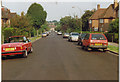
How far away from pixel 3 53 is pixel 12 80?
16.1 ft

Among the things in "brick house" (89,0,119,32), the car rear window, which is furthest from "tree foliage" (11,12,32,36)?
"brick house" (89,0,119,32)

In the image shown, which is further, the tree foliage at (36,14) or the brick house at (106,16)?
the tree foliage at (36,14)

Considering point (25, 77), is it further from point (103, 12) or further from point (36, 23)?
point (36, 23)

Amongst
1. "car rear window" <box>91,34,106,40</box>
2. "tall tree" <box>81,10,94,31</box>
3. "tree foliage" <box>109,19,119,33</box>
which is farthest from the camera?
"tall tree" <box>81,10,94,31</box>

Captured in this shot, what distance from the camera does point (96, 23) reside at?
6225cm

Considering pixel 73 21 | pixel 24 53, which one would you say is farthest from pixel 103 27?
pixel 24 53

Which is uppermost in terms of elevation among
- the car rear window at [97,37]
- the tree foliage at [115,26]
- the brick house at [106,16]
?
the brick house at [106,16]

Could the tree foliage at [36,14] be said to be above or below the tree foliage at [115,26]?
above

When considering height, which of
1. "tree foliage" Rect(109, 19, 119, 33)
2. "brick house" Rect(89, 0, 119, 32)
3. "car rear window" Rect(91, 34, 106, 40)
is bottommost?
"car rear window" Rect(91, 34, 106, 40)

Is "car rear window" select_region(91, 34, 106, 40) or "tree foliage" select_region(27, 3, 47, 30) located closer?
"car rear window" select_region(91, 34, 106, 40)

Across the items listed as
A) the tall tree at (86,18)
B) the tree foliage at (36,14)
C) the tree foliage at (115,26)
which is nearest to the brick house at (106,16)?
the tall tree at (86,18)

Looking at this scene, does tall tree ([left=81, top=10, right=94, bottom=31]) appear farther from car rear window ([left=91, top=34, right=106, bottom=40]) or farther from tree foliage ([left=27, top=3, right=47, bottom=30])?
car rear window ([left=91, top=34, right=106, bottom=40])

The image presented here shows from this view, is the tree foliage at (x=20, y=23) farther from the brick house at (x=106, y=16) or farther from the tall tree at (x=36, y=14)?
the tall tree at (x=36, y=14)

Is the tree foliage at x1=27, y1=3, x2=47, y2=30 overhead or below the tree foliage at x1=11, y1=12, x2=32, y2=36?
overhead
